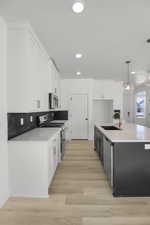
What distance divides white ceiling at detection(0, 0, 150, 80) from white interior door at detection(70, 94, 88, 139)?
269 cm

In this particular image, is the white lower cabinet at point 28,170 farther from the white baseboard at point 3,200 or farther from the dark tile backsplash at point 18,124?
the dark tile backsplash at point 18,124

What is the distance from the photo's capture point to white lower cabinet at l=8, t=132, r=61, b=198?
2480 millimetres

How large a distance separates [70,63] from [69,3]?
269 cm

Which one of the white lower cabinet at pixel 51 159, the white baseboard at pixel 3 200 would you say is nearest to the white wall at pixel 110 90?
the white lower cabinet at pixel 51 159

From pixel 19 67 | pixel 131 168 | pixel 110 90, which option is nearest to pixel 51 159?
pixel 131 168

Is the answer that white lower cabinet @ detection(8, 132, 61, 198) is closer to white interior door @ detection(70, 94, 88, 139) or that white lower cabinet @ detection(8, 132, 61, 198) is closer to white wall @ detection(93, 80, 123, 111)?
white interior door @ detection(70, 94, 88, 139)

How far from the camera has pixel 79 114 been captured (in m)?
6.91

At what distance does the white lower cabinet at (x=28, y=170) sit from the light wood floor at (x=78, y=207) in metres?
0.13

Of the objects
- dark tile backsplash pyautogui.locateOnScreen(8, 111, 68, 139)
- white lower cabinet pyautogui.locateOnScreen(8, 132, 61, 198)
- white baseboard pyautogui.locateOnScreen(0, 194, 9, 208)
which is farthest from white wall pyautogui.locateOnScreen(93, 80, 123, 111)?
white baseboard pyautogui.locateOnScreen(0, 194, 9, 208)

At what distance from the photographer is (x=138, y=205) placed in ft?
7.57

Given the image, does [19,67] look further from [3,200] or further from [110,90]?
[110,90]

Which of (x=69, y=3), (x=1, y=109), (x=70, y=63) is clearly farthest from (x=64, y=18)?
(x=70, y=63)

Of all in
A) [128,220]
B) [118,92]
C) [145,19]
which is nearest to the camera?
[128,220]

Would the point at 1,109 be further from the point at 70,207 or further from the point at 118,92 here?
the point at 118,92
